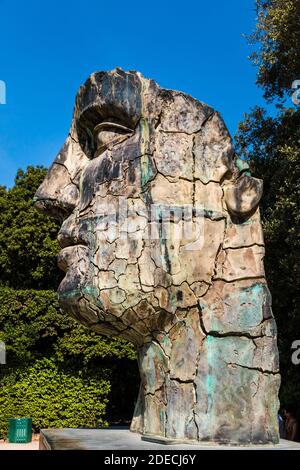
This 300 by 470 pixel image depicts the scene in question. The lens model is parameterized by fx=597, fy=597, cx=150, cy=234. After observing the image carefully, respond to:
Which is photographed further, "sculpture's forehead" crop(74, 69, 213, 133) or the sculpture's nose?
the sculpture's nose

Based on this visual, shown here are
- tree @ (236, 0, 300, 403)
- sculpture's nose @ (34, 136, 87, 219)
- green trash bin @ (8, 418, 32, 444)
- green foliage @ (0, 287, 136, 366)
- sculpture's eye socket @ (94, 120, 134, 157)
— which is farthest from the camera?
green foliage @ (0, 287, 136, 366)

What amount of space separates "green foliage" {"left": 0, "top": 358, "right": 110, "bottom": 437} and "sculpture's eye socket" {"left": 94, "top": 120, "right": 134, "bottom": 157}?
9554 millimetres

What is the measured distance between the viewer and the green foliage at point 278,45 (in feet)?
37.1

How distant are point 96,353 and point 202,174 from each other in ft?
30.3

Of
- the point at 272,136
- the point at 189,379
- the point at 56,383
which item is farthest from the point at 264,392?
the point at 56,383

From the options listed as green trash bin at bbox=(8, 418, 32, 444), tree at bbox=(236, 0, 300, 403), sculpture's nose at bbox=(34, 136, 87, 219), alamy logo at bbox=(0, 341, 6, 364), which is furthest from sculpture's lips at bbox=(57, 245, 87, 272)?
alamy logo at bbox=(0, 341, 6, 364)

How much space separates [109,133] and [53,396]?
9841mm

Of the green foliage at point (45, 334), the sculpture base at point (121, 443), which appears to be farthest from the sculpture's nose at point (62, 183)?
the green foliage at point (45, 334)

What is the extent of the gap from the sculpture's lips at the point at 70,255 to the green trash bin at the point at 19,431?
813cm

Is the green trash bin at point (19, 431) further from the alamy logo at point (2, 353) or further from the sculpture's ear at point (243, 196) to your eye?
the sculpture's ear at point (243, 196)

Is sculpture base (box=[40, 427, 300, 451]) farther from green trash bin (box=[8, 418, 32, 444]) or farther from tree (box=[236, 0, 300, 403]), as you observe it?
green trash bin (box=[8, 418, 32, 444])

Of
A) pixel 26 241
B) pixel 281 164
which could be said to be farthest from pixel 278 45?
pixel 26 241

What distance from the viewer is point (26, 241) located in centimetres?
1524

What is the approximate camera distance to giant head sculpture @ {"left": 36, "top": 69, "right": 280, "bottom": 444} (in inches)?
185
